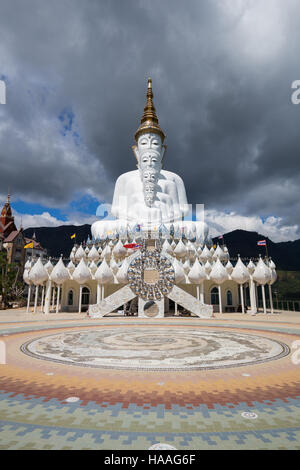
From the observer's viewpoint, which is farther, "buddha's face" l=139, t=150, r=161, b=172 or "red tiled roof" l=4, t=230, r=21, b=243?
"red tiled roof" l=4, t=230, r=21, b=243

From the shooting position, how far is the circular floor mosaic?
8.09 metres

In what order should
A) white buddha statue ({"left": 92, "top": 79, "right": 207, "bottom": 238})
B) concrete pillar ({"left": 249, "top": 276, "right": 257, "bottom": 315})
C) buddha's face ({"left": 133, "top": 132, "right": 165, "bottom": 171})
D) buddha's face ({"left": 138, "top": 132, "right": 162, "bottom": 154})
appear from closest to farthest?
concrete pillar ({"left": 249, "top": 276, "right": 257, "bottom": 315})
white buddha statue ({"left": 92, "top": 79, "right": 207, "bottom": 238})
buddha's face ({"left": 133, "top": 132, "right": 165, "bottom": 171})
buddha's face ({"left": 138, "top": 132, "right": 162, "bottom": 154})

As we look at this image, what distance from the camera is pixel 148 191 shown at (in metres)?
43.1

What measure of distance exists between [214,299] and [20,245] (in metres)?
53.1

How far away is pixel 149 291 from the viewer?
24.0m

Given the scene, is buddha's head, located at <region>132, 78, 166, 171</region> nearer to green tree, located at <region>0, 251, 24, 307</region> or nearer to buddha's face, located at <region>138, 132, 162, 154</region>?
buddha's face, located at <region>138, 132, 162, 154</region>

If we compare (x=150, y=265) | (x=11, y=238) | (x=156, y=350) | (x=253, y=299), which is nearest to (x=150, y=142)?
(x=150, y=265)

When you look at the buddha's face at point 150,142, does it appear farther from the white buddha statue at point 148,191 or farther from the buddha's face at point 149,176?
the buddha's face at point 149,176

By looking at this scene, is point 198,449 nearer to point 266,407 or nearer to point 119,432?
point 119,432

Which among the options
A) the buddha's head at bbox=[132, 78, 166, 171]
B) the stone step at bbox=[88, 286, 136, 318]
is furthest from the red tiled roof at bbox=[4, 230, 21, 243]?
the stone step at bbox=[88, 286, 136, 318]

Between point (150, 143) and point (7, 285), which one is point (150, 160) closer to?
point (150, 143)

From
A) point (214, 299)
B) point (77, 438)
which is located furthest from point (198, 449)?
point (214, 299)

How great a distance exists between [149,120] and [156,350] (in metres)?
44.6

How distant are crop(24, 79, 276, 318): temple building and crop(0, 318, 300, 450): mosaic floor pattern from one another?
45.2 ft
